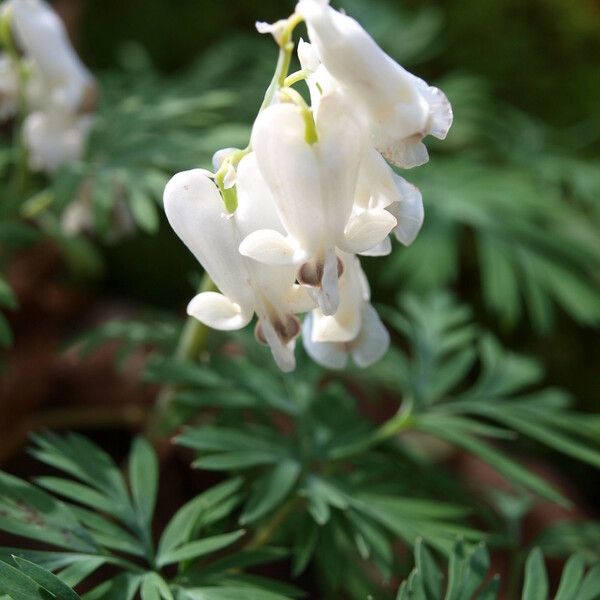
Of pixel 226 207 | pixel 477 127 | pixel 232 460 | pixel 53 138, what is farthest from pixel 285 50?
pixel 477 127

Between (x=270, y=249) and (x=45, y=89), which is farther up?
(x=270, y=249)

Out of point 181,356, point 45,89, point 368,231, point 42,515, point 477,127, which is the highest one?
point 368,231

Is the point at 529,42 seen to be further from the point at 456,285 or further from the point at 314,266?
the point at 314,266

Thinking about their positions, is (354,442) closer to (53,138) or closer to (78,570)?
(78,570)

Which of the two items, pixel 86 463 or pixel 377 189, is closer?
pixel 377 189

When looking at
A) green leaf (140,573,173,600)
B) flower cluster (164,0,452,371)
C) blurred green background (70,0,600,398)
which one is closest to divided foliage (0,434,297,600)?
green leaf (140,573,173,600)
